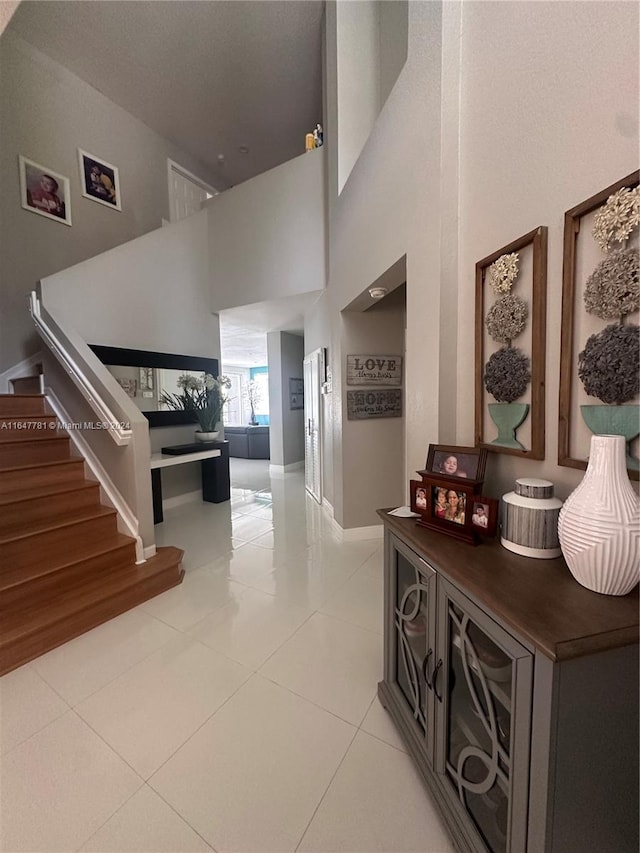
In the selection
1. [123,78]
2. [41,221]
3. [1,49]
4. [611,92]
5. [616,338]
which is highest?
[123,78]

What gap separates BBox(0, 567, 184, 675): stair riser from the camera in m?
1.61

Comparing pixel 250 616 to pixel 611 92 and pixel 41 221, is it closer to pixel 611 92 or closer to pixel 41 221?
pixel 611 92

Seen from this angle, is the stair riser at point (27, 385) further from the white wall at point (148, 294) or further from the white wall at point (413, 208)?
the white wall at point (413, 208)

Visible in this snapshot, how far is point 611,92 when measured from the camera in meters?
0.81

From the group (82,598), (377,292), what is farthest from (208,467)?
(377,292)

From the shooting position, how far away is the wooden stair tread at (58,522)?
1989 mm

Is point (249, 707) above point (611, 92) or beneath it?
beneath

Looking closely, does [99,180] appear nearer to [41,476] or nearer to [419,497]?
[41,476]

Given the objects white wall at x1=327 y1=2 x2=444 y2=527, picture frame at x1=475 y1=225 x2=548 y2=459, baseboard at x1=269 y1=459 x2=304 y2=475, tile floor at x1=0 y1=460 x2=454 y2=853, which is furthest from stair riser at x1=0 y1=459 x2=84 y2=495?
baseboard at x1=269 y1=459 x2=304 y2=475

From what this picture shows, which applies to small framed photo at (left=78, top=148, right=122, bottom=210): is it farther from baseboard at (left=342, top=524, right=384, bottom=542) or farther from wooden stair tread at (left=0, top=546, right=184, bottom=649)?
baseboard at (left=342, top=524, right=384, bottom=542)

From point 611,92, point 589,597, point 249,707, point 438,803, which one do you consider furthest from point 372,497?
point 611,92

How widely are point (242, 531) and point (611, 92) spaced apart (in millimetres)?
3496

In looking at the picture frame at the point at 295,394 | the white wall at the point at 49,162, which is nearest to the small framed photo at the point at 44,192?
the white wall at the point at 49,162

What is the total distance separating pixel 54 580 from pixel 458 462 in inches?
91.4
